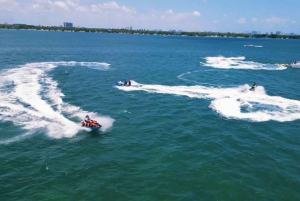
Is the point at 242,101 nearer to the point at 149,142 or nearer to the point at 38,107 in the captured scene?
the point at 149,142

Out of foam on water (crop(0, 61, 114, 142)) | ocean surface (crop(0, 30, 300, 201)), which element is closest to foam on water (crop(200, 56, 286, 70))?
ocean surface (crop(0, 30, 300, 201))

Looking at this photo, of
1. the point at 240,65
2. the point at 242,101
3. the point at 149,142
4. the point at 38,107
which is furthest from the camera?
the point at 240,65

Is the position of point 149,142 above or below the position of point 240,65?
below

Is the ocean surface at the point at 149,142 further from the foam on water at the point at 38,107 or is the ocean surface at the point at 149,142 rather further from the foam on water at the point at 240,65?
the foam on water at the point at 240,65

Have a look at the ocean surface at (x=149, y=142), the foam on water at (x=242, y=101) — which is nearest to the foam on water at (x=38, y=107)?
the ocean surface at (x=149, y=142)

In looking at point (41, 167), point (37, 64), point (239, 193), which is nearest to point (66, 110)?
point (41, 167)

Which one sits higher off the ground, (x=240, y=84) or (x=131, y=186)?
(x=240, y=84)

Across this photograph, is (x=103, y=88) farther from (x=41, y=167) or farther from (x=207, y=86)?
(x=41, y=167)

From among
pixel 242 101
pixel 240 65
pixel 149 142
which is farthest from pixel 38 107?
pixel 240 65
